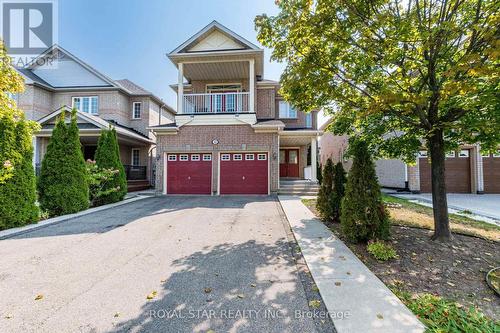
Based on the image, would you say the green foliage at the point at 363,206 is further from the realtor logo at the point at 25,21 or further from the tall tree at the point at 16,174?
the realtor logo at the point at 25,21

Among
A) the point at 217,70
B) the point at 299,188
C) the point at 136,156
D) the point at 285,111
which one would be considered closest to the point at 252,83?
the point at 217,70

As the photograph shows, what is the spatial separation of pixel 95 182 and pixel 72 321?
821 centimetres

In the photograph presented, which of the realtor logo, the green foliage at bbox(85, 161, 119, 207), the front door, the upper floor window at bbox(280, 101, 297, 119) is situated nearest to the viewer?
the green foliage at bbox(85, 161, 119, 207)

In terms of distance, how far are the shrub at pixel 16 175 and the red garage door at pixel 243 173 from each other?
818 cm

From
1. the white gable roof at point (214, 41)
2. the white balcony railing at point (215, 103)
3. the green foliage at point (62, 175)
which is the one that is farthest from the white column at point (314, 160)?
the green foliage at point (62, 175)

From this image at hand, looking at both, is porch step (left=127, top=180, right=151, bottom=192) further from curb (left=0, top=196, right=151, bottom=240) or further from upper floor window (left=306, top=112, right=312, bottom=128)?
upper floor window (left=306, top=112, right=312, bottom=128)

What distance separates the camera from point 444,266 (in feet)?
12.6

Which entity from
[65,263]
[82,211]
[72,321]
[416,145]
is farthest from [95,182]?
[416,145]

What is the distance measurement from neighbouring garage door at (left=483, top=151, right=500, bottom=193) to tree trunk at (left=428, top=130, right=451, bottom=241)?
1182 centimetres

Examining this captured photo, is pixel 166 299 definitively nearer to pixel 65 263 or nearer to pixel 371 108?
pixel 65 263

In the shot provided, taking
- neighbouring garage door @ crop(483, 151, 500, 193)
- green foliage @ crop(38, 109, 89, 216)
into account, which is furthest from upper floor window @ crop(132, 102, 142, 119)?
neighbouring garage door @ crop(483, 151, 500, 193)

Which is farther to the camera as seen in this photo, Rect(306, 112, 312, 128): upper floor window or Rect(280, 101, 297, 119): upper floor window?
Rect(280, 101, 297, 119): upper floor window

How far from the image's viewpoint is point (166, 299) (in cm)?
290

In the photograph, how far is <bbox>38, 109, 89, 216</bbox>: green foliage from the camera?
7.75 meters
